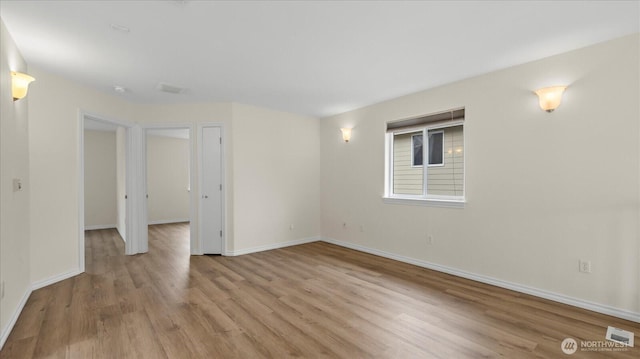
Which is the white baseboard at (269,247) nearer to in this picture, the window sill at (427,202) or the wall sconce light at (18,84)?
the window sill at (427,202)

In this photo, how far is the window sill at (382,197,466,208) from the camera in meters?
3.79

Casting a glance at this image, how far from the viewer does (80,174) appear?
3859mm

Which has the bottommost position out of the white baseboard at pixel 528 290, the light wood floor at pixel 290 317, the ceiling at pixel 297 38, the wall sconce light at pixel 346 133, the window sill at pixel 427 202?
the light wood floor at pixel 290 317

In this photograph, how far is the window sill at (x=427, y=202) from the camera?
3793 mm

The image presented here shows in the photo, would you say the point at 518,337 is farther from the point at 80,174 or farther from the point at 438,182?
the point at 80,174

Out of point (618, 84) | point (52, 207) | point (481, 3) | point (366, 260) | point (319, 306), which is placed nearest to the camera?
point (481, 3)

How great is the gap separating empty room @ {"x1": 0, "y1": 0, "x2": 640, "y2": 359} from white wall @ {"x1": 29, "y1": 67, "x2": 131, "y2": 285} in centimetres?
2

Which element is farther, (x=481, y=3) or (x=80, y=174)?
(x=80, y=174)

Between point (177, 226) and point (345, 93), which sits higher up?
point (345, 93)

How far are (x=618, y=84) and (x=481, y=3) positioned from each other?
5.45 ft

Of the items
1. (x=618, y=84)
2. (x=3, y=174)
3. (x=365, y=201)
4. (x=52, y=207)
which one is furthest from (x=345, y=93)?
(x=52, y=207)

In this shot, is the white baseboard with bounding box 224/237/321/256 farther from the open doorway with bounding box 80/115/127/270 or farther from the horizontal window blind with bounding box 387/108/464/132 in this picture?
the open doorway with bounding box 80/115/127/270

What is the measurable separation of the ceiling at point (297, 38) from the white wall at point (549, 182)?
11.3 inches

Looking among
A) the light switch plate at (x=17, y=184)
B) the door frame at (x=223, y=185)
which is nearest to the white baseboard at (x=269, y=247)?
the door frame at (x=223, y=185)
